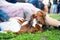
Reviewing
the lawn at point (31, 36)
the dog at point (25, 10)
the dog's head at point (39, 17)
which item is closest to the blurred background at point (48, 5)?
the dog at point (25, 10)

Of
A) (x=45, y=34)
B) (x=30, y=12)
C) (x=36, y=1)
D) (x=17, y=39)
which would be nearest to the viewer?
(x=17, y=39)

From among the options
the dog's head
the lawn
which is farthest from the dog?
the lawn

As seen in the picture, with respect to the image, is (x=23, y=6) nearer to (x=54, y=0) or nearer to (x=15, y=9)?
(x=15, y=9)

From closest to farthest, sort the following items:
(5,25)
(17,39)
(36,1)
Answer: (17,39)
(5,25)
(36,1)

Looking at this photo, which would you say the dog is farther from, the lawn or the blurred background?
the lawn

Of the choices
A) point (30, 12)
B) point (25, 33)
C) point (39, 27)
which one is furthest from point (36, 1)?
point (25, 33)

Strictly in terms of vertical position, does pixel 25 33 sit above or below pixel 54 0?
below

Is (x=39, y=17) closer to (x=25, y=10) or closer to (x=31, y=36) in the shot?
(x=25, y=10)

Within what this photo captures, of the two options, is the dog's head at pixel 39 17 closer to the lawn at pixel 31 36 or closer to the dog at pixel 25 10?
the dog at pixel 25 10

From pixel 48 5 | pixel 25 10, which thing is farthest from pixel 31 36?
pixel 48 5

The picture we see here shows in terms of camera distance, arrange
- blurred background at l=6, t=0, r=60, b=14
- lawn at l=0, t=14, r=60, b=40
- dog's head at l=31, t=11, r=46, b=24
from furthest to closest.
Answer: blurred background at l=6, t=0, r=60, b=14 < dog's head at l=31, t=11, r=46, b=24 < lawn at l=0, t=14, r=60, b=40

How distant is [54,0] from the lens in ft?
7.22

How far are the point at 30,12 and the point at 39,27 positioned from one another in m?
0.26

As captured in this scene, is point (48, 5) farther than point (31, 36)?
Yes
